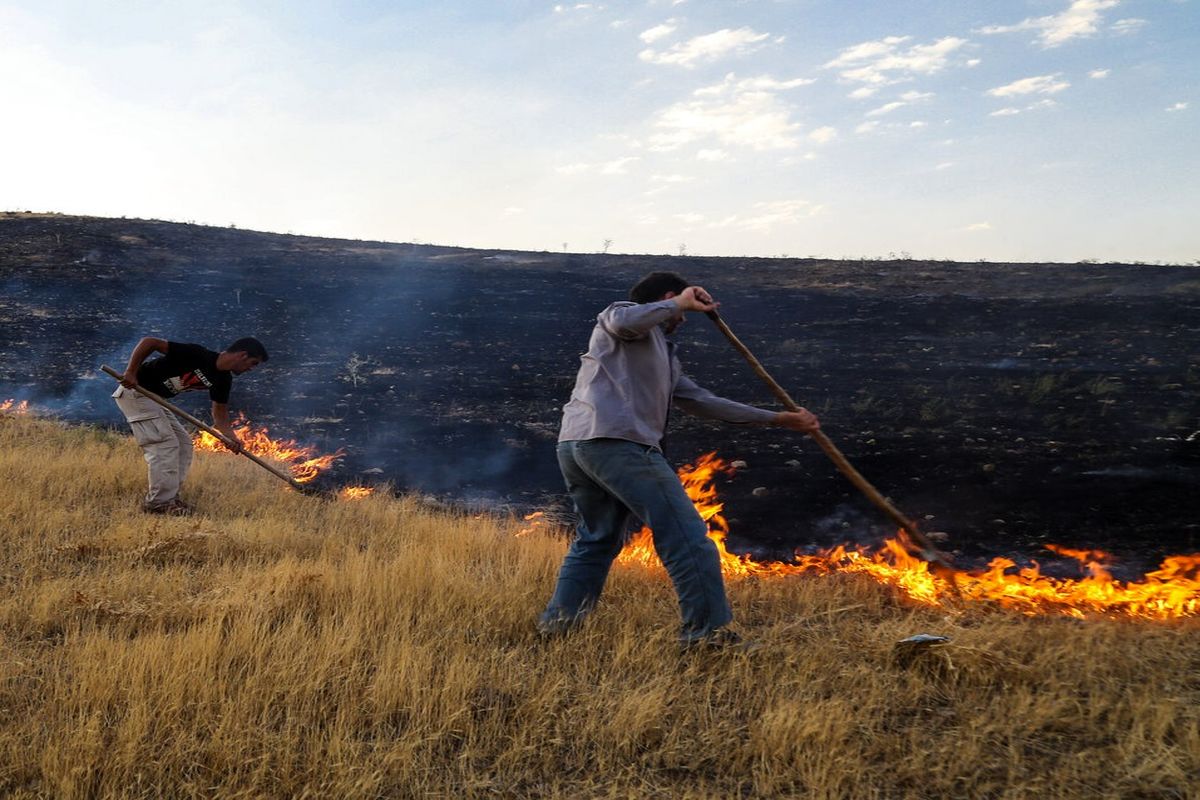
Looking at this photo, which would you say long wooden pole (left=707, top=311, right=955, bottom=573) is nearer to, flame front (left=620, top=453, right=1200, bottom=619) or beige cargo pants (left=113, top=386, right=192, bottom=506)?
flame front (left=620, top=453, right=1200, bottom=619)

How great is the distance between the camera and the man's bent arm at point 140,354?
5.65 meters

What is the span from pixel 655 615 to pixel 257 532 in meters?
2.68

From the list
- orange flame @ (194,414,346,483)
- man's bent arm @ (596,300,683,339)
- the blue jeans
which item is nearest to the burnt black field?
orange flame @ (194,414,346,483)

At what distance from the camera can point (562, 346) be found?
39.3 feet

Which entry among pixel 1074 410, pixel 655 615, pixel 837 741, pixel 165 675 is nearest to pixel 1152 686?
pixel 837 741

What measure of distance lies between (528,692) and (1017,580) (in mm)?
2797

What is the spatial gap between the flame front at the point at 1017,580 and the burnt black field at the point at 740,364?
12.5 inches

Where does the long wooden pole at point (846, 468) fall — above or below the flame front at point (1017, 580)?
above

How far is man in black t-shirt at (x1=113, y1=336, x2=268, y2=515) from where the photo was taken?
583cm

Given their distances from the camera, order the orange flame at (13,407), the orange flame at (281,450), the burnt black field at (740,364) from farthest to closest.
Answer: the orange flame at (13,407) < the orange flame at (281,450) < the burnt black field at (740,364)

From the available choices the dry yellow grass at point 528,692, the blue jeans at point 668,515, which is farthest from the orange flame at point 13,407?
the blue jeans at point 668,515

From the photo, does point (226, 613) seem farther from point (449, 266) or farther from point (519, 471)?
point (449, 266)

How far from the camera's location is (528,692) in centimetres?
310

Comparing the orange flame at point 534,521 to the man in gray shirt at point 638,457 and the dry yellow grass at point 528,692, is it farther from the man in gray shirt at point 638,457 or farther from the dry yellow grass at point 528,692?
the man in gray shirt at point 638,457
